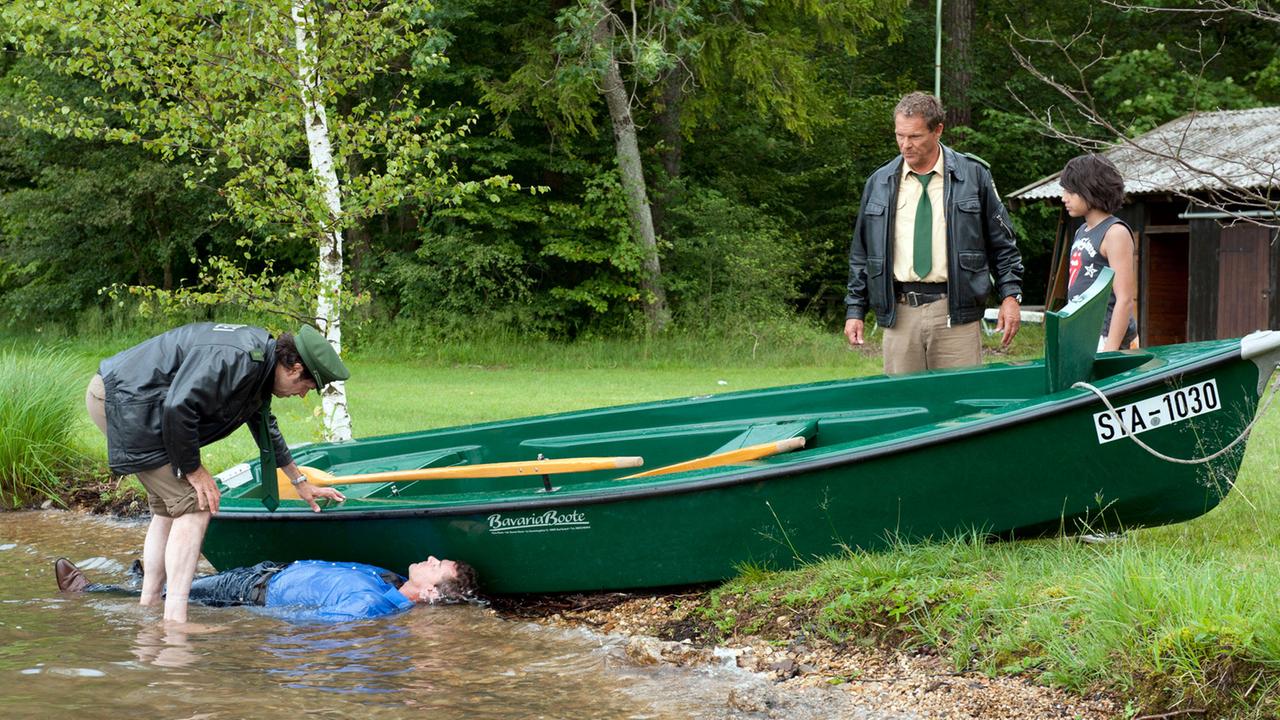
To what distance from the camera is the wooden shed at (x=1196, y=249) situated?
52.3 ft

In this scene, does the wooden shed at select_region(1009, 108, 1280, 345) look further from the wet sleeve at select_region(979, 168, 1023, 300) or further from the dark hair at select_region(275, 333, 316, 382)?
the dark hair at select_region(275, 333, 316, 382)

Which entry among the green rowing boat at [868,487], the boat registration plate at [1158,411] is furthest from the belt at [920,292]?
the boat registration plate at [1158,411]

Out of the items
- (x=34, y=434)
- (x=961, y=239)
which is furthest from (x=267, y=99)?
(x=961, y=239)

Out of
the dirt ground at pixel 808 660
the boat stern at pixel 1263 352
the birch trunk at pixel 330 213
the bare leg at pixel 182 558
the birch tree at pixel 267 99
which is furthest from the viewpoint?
the birch trunk at pixel 330 213

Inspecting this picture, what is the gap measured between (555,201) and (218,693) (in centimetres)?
1641

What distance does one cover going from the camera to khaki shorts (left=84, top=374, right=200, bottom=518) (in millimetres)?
5250

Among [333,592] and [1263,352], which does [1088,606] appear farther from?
[333,592]

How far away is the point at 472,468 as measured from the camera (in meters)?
5.86

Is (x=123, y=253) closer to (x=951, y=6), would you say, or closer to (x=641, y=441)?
(x=951, y=6)

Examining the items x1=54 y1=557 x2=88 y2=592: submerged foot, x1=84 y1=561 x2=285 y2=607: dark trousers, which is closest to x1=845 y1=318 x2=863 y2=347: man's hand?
x1=84 y1=561 x2=285 y2=607: dark trousers

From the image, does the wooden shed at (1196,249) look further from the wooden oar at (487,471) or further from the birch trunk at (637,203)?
the wooden oar at (487,471)

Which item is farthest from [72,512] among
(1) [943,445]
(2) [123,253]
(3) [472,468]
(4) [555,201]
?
(2) [123,253]

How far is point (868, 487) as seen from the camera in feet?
16.3

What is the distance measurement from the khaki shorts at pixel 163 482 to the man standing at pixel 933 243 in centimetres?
301
